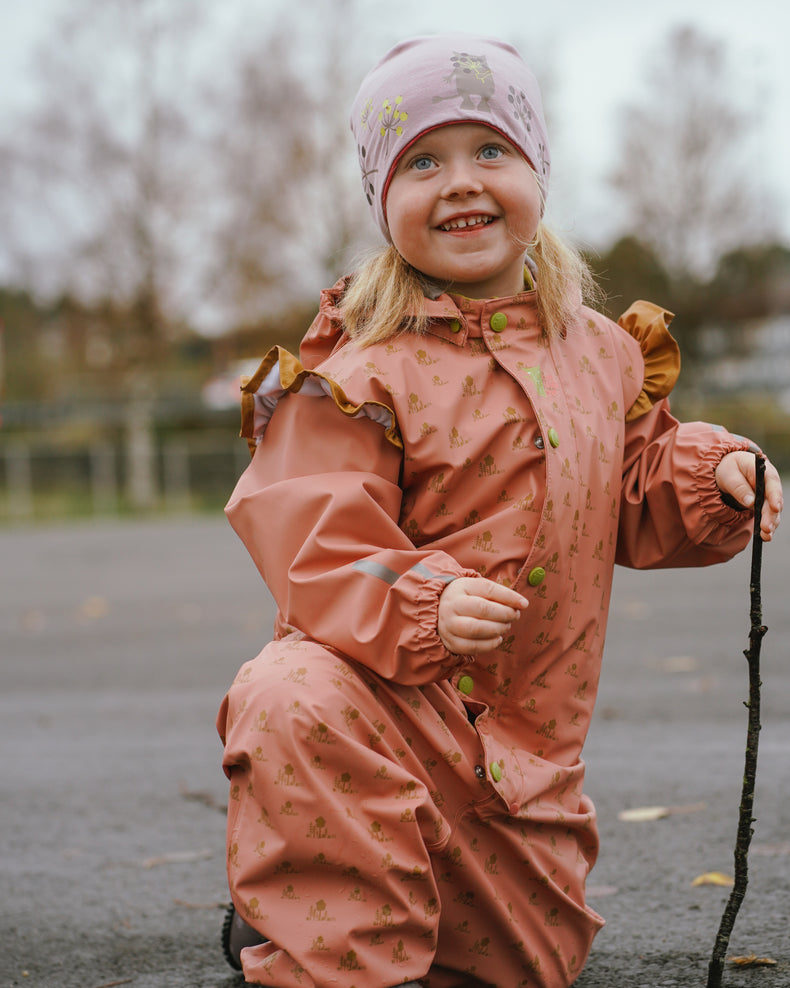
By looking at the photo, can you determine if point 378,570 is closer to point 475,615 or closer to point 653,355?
point 475,615

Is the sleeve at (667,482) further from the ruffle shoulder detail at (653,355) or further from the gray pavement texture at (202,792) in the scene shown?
the gray pavement texture at (202,792)

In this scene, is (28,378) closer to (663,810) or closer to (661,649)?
(661,649)

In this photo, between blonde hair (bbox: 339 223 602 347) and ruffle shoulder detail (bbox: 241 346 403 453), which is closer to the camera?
ruffle shoulder detail (bbox: 241 346 403 453)

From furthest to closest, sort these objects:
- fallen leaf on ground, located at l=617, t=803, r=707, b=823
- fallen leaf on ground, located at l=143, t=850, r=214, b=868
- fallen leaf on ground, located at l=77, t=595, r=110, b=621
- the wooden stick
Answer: fallen leaf on ground, located at l=77, t=595, r=110, b=621 → fallen leaf on ground, located at l=617, t=803, r=707, b=823 → fallen leaf on ground, located at l=143, t=850, r=214, b=868 → the wooden stick

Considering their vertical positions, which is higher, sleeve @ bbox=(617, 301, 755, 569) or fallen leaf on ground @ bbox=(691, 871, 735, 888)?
sleeve @ bbox=(617, 301, 755, 569)

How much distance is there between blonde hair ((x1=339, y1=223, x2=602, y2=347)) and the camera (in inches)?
87.7

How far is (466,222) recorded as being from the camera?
7.45ft

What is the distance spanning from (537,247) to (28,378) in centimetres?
3360

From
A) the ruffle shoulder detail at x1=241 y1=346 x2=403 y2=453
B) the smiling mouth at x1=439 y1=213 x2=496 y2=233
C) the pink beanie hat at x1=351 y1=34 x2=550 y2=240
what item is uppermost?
the pink beanie hat at x1=351 y1=34 x2=550 y2=240

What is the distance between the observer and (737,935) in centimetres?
240

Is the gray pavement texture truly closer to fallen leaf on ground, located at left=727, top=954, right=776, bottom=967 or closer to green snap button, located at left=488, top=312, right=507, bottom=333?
fallen leaf on ground, located at left=727, top=954, right=776, bottom=967

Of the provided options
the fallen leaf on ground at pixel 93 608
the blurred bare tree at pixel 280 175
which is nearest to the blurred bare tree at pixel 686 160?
the blurred bare tree at pixel 280 175

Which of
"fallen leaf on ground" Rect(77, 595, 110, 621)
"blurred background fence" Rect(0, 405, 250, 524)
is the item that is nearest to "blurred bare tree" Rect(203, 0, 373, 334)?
"blurred background fence" Rect(0, 405, 250, 524)

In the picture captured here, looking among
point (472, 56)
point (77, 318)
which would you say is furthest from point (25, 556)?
point (77, 318)
